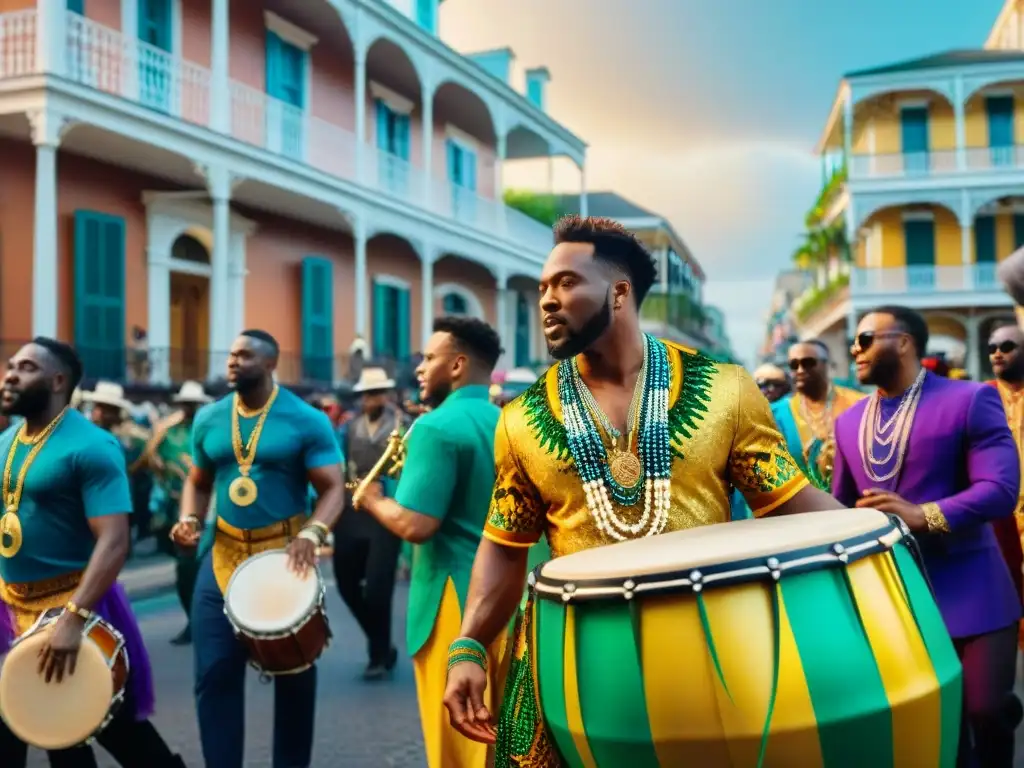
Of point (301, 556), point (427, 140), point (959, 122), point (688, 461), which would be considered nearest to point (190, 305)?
point (427, 140)

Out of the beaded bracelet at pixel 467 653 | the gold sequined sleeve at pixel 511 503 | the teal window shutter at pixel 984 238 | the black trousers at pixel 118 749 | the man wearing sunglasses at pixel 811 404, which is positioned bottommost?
the black trousers at pixel 118 749

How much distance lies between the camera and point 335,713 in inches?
251

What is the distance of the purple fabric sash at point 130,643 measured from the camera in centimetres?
424

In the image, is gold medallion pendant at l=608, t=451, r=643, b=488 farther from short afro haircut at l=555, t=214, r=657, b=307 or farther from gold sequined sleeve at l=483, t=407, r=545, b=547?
short afro haircut at l=555, t=214, r=657, b=307

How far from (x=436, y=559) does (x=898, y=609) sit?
7.66ft

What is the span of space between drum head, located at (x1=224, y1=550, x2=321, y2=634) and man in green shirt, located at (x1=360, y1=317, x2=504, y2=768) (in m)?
0.51

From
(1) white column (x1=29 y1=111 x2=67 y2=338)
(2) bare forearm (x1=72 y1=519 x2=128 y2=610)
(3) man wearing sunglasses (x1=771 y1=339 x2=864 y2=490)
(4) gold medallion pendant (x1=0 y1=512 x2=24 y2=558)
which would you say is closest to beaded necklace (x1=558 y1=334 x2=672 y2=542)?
(2) bare forearm (x1=72 y1=519 x2=128 y2=610)

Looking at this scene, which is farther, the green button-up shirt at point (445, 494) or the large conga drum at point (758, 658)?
the green button-up shirt at point (445, 494)

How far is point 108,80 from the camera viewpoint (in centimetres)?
1477

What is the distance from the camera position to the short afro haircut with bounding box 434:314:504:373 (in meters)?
4.58

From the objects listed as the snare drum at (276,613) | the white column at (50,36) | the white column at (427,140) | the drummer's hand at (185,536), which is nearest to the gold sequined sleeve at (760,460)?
the snare drum at (276,613)

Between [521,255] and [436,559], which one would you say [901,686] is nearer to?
[436,559]

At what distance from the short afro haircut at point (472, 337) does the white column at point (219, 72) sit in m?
12.5

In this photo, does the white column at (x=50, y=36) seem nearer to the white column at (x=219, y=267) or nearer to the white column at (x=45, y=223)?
the white column at (x=45, y=223)
